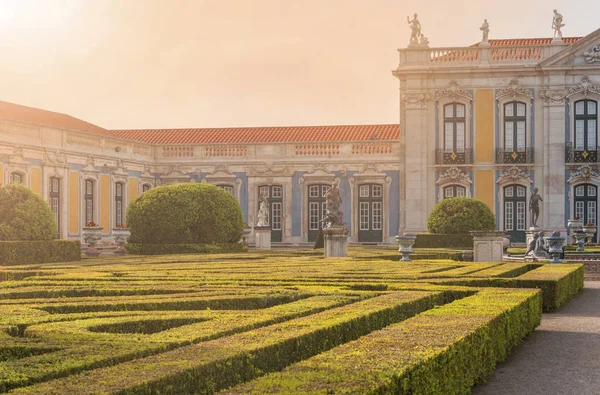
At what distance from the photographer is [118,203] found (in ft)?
110

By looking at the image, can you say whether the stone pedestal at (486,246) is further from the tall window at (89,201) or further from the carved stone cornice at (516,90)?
the carved stone cornice at (516,90)

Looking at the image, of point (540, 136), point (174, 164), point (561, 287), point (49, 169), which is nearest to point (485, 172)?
point (540, 136)

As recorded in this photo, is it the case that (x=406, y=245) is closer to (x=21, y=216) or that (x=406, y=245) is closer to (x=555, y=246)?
(x=555, y=246)

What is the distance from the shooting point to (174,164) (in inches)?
1453

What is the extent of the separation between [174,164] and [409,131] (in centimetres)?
898

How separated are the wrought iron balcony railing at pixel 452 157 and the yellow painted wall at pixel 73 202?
1335 cm

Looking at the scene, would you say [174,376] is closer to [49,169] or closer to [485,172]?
[49,169]

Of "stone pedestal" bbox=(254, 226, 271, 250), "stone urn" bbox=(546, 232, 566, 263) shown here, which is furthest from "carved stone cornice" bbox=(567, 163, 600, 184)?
"stone urn" bbox=(546, 232, 566, 263)

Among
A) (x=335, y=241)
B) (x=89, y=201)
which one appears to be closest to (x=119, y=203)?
(x=89, y=201)

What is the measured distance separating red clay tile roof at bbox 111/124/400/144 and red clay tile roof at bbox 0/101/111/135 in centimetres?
215

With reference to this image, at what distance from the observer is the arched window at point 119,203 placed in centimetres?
3341

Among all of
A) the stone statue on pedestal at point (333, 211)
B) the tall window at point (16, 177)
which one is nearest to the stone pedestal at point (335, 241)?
the stone statue on pedestal at point (333, 211)

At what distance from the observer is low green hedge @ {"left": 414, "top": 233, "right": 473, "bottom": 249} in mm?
27641

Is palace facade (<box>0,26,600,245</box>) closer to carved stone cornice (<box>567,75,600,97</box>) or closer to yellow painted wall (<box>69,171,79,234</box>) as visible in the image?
carved stone cornice (<box>567,75,600,97</box>)
